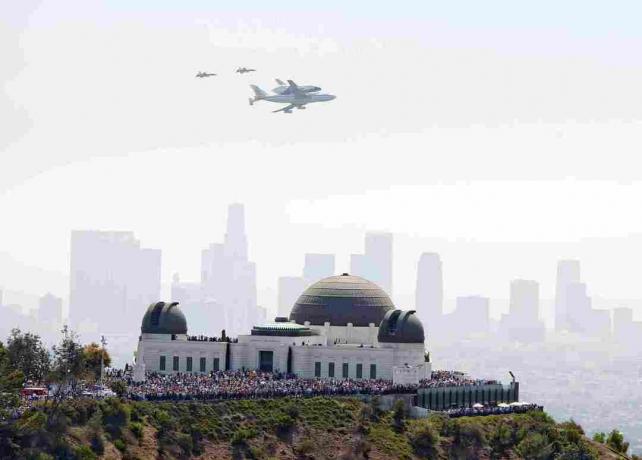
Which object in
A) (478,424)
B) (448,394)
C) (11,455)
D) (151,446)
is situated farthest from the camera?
(448,394)

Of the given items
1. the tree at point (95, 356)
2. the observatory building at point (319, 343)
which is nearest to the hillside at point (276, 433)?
the observatory building at point (319, 343)

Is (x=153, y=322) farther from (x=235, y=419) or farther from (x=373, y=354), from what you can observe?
(x=235, y=419)

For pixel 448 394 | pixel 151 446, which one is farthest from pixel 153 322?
pixel 151 446

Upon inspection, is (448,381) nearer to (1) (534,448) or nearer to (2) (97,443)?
(1) (534,448)

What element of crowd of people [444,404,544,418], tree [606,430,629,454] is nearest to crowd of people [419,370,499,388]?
crowd of people [444,404,544,418]

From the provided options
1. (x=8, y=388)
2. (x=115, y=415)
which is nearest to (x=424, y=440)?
(x=115, y=415)
